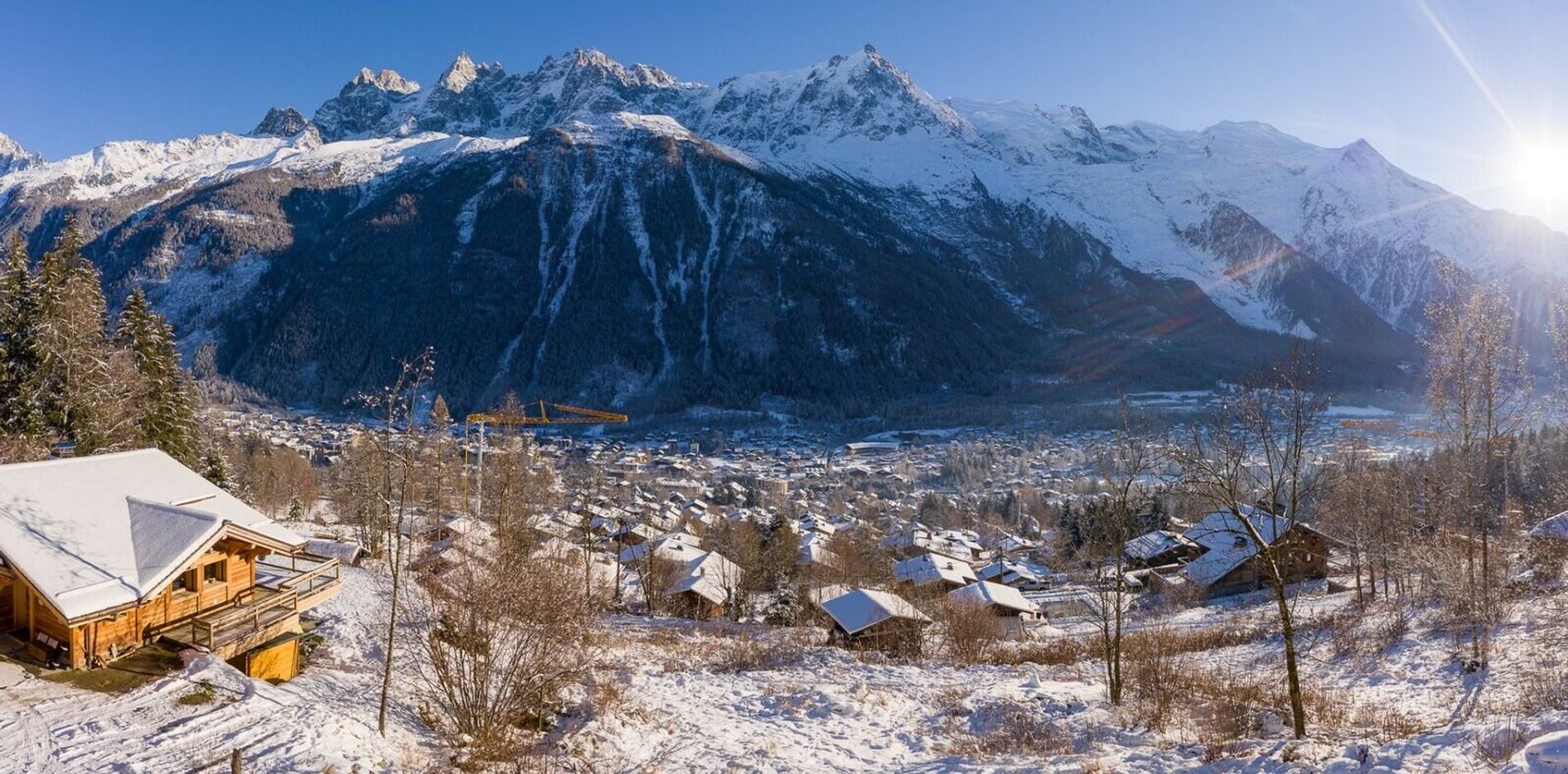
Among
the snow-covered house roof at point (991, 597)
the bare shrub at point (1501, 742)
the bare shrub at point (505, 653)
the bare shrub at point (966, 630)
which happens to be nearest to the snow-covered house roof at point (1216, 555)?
the snow-covered house roof at point (991, 597)

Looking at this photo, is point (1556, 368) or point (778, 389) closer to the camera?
point (1556, 368)

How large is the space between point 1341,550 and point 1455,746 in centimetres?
3919

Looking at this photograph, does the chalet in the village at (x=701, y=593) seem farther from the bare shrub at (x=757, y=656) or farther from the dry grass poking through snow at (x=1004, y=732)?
the dry grass poking through snow at (x=1004, y=732)

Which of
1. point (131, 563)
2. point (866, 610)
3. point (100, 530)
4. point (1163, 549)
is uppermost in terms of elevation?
point (100, 530)

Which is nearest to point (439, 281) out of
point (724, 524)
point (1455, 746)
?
point (724, 524)

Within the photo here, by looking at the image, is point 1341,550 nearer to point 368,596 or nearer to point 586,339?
point 368,596

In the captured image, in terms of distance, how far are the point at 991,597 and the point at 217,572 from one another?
26847 mm

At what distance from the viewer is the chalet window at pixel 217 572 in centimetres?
1563

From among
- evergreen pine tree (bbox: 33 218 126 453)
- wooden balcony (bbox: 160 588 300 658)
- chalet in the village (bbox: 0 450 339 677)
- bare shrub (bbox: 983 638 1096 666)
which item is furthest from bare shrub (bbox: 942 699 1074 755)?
evergreen pine tree (bbox: 33 218 126 453)

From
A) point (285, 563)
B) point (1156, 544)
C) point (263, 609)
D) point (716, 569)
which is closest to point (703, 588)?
point (716, 569)

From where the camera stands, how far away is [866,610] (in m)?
25.7

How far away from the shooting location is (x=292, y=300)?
556 ft

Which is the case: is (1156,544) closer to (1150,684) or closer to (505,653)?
(1150,684)

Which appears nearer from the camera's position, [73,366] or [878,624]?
[878,624]
